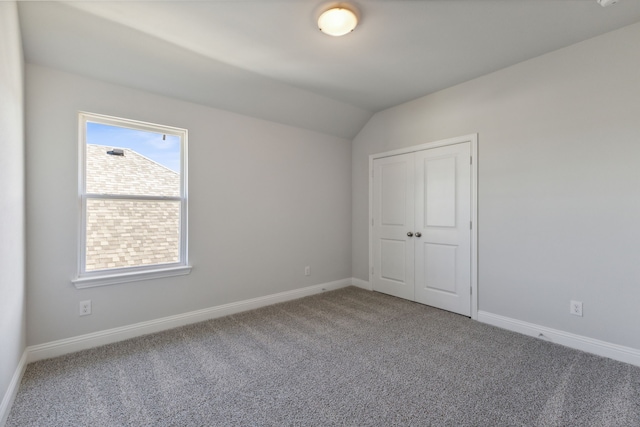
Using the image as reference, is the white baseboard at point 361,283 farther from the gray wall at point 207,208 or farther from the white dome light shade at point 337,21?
the white dome light shade at point 337,21

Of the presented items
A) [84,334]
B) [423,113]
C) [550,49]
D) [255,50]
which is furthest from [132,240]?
[550,49]

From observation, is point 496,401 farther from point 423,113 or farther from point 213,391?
point 423,113

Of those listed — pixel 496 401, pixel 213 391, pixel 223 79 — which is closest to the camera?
pixel 496 401

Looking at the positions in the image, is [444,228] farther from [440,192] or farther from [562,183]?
[562,183]

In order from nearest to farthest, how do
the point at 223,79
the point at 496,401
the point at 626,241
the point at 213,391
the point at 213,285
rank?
the point at 496,401
the point at 213,391
the point at 626,241
the point at 223,79
the point at 213,285

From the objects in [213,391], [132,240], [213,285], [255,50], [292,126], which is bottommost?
[213,391]

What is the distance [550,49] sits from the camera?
256cm

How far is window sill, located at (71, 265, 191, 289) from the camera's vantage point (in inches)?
96.1

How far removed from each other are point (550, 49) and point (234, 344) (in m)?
3.84

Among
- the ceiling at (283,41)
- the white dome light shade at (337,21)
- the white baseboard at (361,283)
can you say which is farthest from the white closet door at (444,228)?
the white dome light shade at (337,21)

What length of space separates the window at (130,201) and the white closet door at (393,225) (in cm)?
254

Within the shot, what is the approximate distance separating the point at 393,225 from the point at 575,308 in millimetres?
2028

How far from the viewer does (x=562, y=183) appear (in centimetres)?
256

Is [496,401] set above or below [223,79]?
below
